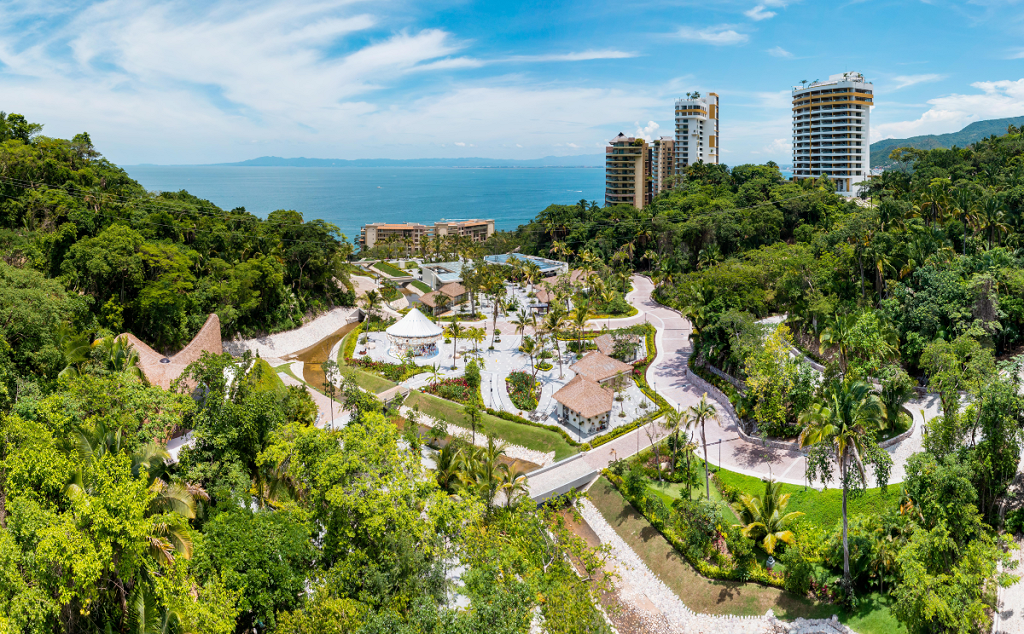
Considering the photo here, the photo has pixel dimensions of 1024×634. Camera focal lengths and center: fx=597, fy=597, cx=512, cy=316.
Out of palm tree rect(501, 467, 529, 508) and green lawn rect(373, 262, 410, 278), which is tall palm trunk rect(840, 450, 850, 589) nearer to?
palm tree rect(501, 467, 529, 508)

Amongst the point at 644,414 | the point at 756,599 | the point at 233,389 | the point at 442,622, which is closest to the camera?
the point at 442,622

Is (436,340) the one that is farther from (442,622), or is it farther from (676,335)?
(442,622)

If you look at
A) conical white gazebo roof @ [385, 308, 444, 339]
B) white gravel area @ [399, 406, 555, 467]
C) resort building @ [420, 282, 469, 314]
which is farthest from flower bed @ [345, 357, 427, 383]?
resort building @ [420, 282, 469, 314]

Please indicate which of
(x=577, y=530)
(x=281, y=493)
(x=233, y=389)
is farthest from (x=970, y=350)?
(x=233, y=389)

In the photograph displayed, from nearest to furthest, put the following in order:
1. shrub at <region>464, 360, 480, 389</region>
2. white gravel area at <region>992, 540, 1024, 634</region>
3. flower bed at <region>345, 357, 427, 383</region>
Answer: white gravel area at <region>992, 540, 1024, 634</region>, shrub at <region>464, 360, 480, 389</region>, flower bed at <region>345, 357, 427, 383</region>

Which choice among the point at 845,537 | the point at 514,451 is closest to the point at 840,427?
the point at 845,537

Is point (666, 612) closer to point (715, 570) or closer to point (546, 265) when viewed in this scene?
point (715, 570)
